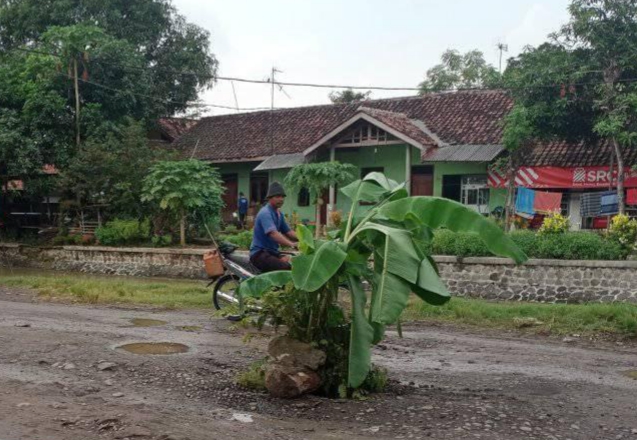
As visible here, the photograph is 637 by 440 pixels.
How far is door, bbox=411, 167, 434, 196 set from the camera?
24.0m

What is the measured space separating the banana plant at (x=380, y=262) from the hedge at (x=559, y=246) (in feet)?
28.6

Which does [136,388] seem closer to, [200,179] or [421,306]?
[421,306]

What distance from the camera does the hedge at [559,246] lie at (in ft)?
47.7

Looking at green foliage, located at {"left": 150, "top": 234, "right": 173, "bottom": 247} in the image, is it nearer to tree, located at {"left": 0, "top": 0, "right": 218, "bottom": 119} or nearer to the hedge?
tree, located at {"left": 0, "top": 0, "right": 218, "bottom": 119}

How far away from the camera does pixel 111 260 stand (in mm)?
22328

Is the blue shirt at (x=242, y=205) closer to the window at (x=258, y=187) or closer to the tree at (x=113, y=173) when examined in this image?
the window at (x=258, y=187)

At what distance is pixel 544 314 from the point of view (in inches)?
440

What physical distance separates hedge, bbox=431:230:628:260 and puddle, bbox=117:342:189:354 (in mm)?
8049

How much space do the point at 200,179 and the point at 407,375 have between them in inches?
591

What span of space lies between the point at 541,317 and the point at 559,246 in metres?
4.28

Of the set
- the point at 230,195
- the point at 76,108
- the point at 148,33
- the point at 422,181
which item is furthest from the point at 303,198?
the point at 148,33

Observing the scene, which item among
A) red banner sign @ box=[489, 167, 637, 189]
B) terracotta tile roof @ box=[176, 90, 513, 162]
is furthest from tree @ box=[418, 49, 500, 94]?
red banner sign @ box=[489, 167, 637, 189]

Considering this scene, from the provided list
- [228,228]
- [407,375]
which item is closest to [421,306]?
[407,375]

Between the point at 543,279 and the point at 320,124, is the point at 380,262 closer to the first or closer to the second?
the point at 543,279
